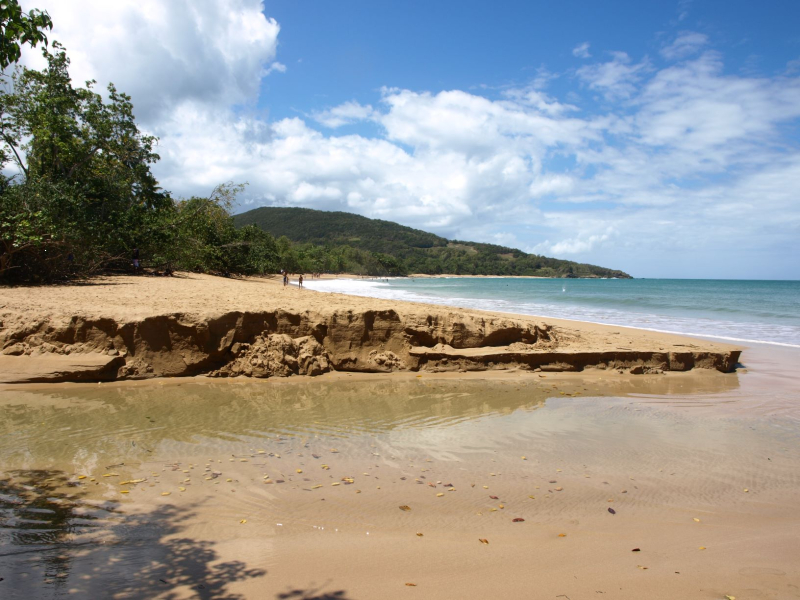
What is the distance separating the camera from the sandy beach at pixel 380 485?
331cm

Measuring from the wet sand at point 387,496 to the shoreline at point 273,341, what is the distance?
31.1 inches

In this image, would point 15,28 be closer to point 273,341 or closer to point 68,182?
point 273,341

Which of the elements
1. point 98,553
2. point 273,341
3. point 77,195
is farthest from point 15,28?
point 77,195

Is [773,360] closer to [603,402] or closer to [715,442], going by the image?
[603,402]

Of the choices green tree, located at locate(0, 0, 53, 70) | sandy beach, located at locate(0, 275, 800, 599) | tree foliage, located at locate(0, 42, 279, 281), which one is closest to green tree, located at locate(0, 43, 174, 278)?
tree foliage, located at locate(0, 42, 279, 281)

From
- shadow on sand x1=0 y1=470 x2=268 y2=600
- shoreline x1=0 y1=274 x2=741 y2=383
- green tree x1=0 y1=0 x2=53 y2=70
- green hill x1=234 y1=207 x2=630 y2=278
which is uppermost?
green hill x1=234 y1=207 x2=630 y2=278

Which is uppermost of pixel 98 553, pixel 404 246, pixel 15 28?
pixel 404 246

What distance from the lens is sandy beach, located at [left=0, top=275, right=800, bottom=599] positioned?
10.9 feet

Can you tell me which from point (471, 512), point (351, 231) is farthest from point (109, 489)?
point (351, 231)

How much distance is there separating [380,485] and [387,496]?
216 mm

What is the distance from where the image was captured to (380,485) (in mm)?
4684

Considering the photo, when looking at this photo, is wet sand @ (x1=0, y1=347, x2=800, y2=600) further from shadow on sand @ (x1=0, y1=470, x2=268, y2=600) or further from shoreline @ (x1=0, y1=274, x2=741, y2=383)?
shoreline @ (x1=0, y1=274, x2=741, y2=383)

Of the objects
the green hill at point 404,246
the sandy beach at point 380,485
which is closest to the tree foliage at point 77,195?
the sandy beach at point 380,485

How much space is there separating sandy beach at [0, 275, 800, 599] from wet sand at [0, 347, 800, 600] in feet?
0.07
